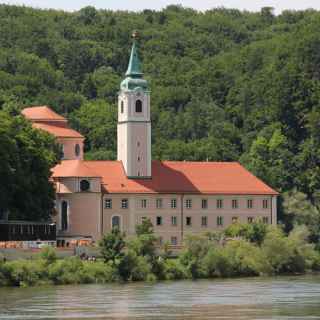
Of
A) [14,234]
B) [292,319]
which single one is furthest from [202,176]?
[292,319]

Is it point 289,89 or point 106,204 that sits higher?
point 289,89

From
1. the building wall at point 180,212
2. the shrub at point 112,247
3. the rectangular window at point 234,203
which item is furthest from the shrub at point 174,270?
the rectangular window at point 234,203

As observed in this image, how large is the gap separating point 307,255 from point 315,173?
123 ft

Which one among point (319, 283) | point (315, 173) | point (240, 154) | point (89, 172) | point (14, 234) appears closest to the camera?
point (319, 283)

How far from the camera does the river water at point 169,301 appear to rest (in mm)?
86188

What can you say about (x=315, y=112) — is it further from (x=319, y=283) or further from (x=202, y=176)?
(x=319, y=283)

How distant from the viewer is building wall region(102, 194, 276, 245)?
137 m

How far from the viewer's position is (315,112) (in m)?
179

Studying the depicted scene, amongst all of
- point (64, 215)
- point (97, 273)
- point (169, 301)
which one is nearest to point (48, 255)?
point (97, 273)

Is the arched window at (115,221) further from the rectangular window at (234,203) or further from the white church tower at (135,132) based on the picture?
the rectangular window at (234,203)

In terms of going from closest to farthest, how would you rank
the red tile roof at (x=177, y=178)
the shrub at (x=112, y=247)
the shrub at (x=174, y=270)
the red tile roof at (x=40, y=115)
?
the shrub at (x=112, y=247) < the shrub at (x=174, y=270) < the red tile roof at (x=177, y=178) < the red tile roof at (x=40, y=115)

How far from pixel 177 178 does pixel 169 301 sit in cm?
4584

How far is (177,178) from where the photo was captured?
139625 millimetres

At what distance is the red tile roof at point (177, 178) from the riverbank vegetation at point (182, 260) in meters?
→ 6.18
